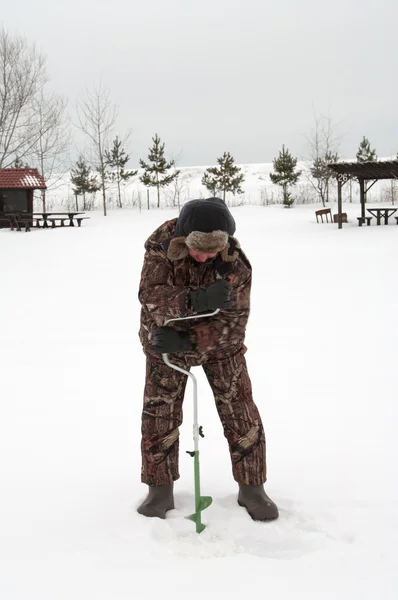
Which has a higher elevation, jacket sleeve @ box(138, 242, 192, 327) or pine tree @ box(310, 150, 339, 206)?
pine tree @ box(310, 150, 339, 206)

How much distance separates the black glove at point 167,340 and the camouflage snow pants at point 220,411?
192 millimetres

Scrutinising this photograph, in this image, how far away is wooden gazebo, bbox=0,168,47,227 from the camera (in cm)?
1978

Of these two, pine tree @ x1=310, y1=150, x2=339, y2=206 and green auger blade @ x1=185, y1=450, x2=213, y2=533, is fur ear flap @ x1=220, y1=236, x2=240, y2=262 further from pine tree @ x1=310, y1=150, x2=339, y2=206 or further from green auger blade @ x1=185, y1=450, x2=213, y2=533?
pine tree @ x1=310, y1=150, x2=339, y2=206

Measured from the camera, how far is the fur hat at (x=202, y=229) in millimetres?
2014

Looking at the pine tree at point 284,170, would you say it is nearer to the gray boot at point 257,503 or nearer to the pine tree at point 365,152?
Answer: the pine tree at point 365,152

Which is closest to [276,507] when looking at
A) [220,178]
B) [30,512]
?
[30,512]

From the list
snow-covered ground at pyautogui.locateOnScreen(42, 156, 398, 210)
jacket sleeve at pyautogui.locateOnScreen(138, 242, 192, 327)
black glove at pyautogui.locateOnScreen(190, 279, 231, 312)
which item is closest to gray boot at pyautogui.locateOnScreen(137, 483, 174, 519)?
jacket sleeve at pyautogui.locateOnScreen(138, 242, 192, 327)

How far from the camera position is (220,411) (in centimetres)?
238

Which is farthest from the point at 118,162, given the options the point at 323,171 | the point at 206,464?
the point at 206,464

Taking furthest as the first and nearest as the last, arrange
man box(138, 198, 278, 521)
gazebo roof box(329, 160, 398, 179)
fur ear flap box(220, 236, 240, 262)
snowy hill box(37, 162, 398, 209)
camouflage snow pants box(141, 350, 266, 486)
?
snowy hill box(37, 162, 398, 209) < gazebo roof box(329, 160, 398, 179) < camouflage snow pants box(141, 350, 266, 486) < fur ear flap box(220, 236, 240, 262) < man box(138, 198, 278, 521)

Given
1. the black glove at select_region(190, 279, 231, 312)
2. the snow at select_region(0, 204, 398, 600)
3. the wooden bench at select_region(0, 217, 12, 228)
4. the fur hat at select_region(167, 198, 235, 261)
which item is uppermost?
the wooden bench at select_region(0, 217, 12, 228)

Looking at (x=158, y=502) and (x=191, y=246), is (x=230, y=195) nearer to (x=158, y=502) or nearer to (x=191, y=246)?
(x=158, y=502)

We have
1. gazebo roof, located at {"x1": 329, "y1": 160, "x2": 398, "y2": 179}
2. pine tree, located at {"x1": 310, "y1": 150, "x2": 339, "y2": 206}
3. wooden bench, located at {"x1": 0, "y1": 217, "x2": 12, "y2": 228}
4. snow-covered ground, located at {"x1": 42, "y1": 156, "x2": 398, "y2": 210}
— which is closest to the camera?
gazebo roof, located at {"x1": 329, "y1": 160, "x2": 398, "y2": 179}

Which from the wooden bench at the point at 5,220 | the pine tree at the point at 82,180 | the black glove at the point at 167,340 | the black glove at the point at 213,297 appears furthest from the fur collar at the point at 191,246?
the pine tree at the point at 82,180
